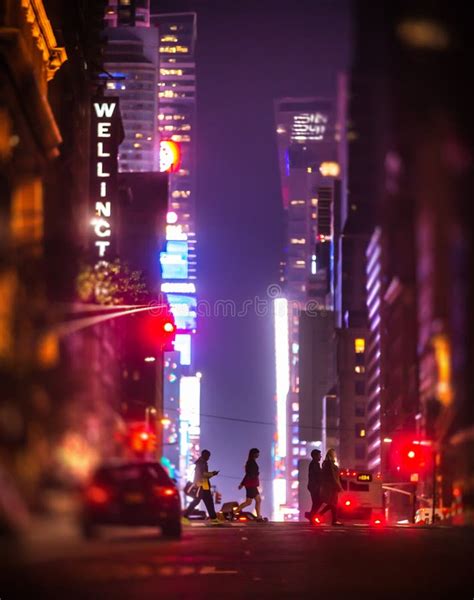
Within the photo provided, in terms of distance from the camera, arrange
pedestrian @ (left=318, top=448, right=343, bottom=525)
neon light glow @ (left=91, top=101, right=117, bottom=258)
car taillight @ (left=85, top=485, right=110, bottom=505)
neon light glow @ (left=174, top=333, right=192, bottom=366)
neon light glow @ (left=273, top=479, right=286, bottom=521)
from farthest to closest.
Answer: neon light glow @ (left=273, top=479, right=286, bottom=521), pedestrian @ (left=318, top=448, right=343, bottom=525), neon light glow @ (left=174, top=333, right=192, bottom=366), neon light glow @ (left=91, top=101, right=117, bottom=258), car taillight @ (left=85, top=485, right=110, bottom=505)

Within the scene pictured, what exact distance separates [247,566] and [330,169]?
585 centimetres

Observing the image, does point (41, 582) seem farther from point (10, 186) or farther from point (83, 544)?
point (10, 186)

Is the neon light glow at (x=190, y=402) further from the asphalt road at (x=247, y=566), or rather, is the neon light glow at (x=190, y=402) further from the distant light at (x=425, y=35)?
the distant light at (x=425, y=35)

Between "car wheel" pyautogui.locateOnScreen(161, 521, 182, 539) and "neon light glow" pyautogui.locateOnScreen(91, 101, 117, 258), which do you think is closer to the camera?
"car wheel" pyautogui.locateOnScreen(161, 521, 182, 539)

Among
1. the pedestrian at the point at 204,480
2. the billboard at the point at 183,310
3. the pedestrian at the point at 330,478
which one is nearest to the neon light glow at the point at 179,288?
the billboard at the point at 183,310

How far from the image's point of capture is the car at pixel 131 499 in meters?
4.17

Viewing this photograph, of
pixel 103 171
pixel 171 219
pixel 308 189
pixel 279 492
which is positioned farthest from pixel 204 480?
pixel 279 492

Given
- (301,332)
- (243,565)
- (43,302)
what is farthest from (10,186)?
(243,565)

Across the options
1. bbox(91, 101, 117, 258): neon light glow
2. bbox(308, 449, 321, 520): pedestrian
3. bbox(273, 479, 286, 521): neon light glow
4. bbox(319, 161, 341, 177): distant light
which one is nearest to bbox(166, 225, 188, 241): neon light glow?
bbox(91, 101, 117, 258): neon light glow

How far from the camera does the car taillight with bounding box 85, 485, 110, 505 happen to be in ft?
13.5

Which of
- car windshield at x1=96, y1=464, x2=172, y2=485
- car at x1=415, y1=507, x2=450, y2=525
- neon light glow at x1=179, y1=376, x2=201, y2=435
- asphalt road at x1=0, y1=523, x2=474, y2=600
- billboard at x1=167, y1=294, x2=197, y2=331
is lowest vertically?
asphalt road at x1=0, y1=523, x2=474, y2=600

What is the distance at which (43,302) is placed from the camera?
166 inches

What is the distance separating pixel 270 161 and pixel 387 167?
0.98 metres

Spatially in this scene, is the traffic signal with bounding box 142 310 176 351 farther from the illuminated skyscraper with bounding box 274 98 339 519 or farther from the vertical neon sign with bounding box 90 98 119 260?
the illuminated skyscraper with bounding box 274 98 339 519
